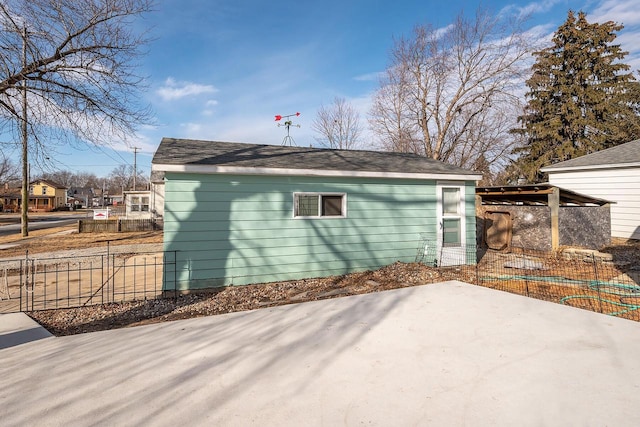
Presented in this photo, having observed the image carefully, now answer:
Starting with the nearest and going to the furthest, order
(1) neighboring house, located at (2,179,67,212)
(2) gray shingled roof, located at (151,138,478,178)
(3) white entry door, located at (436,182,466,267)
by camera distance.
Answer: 1. (2) gray shingled roof, located at (151,138,478,178)
2. (3) white entry door, located at (436,182,466,267)
3. (1) neighboring house, located at (2,179,67,212)

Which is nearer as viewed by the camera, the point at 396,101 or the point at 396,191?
the point at 396,191

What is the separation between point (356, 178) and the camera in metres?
7.16

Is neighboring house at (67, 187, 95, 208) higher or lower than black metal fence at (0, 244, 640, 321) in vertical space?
higher

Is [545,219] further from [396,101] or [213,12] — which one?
[396,101]

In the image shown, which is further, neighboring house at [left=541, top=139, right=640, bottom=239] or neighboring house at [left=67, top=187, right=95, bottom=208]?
neighboring house at [left=67, top=187, right=95, bottom=208]

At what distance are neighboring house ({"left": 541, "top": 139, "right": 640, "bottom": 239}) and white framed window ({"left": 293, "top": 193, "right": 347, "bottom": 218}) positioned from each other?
33.6 feet

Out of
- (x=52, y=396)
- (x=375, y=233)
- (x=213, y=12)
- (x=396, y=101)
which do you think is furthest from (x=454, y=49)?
(x=52, y=396)

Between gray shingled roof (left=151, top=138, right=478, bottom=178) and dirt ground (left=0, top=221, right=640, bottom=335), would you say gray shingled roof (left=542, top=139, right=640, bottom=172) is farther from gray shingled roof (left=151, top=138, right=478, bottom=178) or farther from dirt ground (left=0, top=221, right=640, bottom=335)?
gray shingled roof (left=151, top=138, right=478, bottom=178)

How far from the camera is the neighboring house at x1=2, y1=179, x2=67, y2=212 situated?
49.0m

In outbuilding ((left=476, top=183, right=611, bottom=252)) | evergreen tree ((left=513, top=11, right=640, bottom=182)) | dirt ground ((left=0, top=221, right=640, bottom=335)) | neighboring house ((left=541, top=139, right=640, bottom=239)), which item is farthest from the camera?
evergreen tree ((left=513, top=11, right=640, bottom=182))

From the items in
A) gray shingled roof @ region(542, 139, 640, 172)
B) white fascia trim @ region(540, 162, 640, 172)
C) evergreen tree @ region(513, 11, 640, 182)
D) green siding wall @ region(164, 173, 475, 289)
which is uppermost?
evergreen tree @ region(513, 11, 640, 182)

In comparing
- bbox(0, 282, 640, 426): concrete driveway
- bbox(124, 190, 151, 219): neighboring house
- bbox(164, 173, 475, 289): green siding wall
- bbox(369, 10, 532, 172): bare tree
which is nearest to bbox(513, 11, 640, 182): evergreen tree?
bbox(369, 10, 532, 172): bare tree

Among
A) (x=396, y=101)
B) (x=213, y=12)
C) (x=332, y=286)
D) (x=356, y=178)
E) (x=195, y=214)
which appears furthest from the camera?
(x=396, y=101)

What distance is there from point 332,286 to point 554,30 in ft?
83.0
